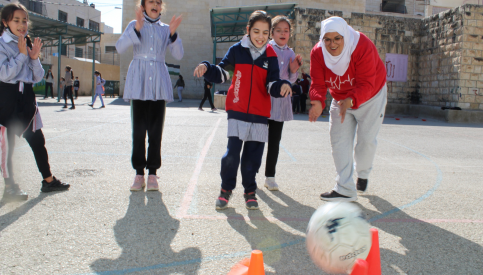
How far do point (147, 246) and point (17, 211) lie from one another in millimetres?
1340

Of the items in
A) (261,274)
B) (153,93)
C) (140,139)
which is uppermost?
(153,93)

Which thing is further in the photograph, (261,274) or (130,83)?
(130,83)

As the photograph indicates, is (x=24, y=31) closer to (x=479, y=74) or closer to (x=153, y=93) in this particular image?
(x=153, y=93)

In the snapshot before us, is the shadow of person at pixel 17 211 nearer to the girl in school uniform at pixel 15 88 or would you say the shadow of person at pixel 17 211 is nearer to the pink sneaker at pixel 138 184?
the girl in school uniform at pixel 15 88

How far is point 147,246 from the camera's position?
7.80ft

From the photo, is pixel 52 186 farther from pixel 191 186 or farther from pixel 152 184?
pixel 191 186

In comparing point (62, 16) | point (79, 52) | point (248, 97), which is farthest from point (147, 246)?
point (79, 52)

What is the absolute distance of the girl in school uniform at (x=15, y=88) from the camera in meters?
3.24

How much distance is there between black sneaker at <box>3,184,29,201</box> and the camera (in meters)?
3.24

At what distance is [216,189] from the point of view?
3.83 metres

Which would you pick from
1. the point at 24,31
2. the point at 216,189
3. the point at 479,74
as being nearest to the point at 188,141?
the point at 216,189

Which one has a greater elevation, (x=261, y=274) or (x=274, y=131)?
(x=274, y=131)

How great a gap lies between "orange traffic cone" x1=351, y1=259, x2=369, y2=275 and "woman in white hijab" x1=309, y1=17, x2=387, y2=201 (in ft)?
5.47

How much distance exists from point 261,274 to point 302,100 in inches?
587
